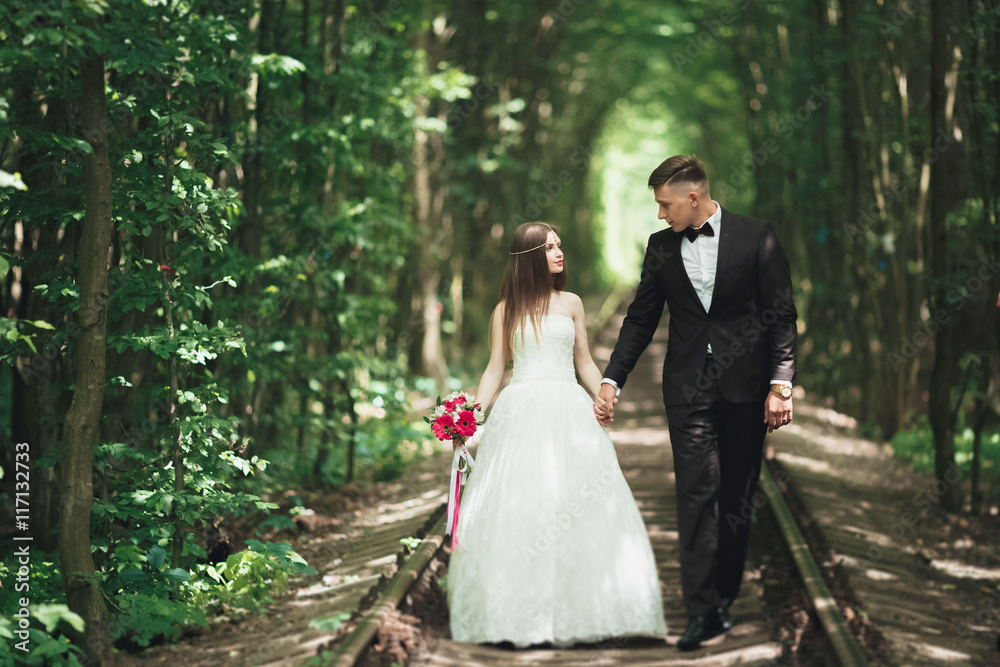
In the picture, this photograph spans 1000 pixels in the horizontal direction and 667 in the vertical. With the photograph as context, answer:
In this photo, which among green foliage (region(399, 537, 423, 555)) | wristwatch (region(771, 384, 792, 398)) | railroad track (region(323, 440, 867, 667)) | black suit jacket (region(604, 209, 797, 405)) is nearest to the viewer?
railroad track (region(323, 440, 867, 667))

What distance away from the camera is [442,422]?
537 centimetres

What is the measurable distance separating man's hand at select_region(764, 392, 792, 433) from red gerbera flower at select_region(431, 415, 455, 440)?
175cm

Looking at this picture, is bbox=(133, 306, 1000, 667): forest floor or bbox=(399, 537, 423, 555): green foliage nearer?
bbox=(133, 306, 1000, 667): forest floor

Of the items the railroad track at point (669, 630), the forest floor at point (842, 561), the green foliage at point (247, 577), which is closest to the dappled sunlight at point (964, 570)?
the forest floor at point (842, 561)

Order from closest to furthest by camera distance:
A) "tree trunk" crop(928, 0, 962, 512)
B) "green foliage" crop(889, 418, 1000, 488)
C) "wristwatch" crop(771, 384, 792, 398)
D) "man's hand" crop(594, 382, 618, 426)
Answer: "wristwatch" crop(771, 384, 792, 398) → "man's hand" crop(594, 382, 618, 426) → "tree trunk" crop(928, 0, 962, 512) → "green foliage" crop(889, 418, 1000, 488)

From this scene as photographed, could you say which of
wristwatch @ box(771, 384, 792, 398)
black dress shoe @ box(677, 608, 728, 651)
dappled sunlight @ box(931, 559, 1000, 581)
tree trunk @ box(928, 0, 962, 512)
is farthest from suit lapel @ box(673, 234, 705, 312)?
tree trunk @ box(928, 0, 962, 512)

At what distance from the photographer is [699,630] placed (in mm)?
4938

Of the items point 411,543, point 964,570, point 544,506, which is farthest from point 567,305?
point 964,570

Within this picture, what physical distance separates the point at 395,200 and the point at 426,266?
154 inches

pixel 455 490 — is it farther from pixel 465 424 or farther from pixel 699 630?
pixel 699 630

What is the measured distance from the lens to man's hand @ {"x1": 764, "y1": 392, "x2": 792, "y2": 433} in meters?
4.91

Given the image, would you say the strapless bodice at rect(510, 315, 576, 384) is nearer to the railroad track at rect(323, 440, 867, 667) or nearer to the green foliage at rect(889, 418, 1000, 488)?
the railroad track at rect(323, 440, 867, 667)

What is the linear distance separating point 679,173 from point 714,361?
102 cm

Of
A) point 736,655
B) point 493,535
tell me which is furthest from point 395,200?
point 736,655
